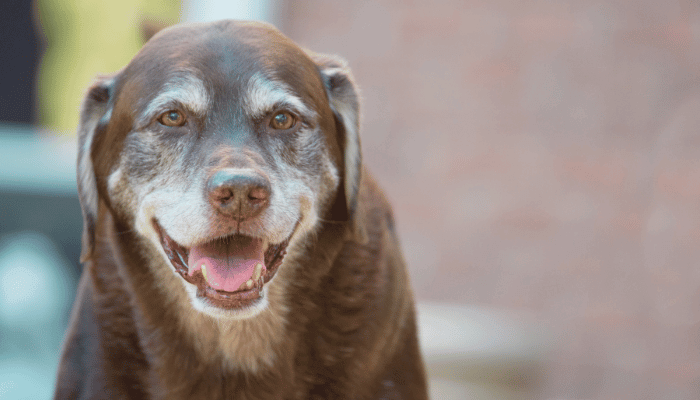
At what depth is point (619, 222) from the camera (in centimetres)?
679

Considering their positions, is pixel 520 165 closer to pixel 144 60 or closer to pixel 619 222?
pixel 619 222

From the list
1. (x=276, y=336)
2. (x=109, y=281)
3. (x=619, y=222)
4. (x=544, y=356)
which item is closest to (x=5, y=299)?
(x=109, y=281)

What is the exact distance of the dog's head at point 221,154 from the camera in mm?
2363

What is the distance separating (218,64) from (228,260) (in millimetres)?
646

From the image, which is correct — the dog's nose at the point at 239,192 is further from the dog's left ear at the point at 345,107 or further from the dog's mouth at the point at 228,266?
the dog's left ear at the point at 345,107

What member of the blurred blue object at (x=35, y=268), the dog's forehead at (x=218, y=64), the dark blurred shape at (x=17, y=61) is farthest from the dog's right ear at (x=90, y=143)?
the dark blurred shape at (x=17, y=61)

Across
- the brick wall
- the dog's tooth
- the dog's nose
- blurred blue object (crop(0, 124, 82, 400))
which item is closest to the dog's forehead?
the dog's nose

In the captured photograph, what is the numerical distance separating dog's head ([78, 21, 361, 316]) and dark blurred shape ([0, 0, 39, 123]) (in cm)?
529

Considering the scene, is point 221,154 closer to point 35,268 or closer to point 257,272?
point 257,272

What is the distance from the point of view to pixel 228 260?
2.42 metres

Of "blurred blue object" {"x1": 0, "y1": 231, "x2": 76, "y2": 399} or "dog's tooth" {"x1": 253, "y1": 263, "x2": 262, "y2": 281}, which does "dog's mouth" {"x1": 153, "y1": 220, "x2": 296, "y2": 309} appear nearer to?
"dog's tooth" {"x1": 253, "y1": 263, "x2": 262, "y2": 281}

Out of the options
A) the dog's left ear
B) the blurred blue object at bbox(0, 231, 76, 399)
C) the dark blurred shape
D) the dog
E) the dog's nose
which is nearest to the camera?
the dog's nose

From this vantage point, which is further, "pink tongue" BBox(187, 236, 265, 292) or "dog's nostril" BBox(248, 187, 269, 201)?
"pink tongue" BBox(187, 236, 265, 292)

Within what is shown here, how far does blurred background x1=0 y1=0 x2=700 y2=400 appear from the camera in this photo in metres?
6.70
